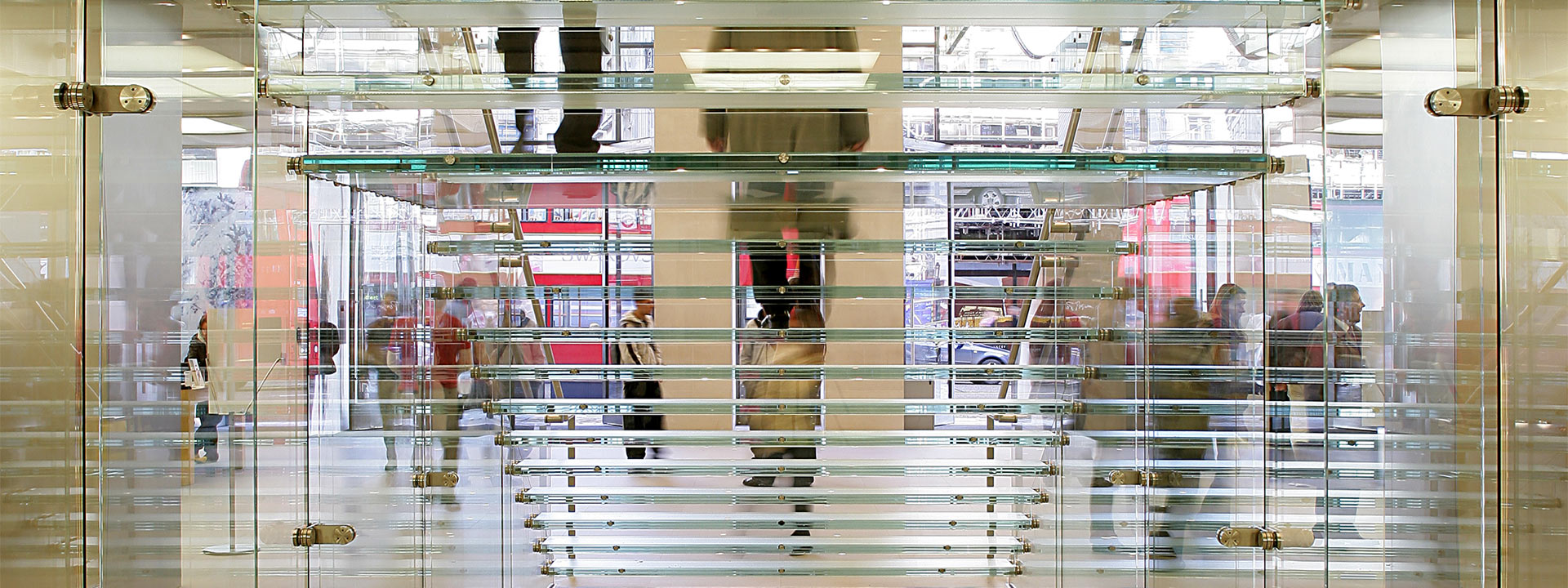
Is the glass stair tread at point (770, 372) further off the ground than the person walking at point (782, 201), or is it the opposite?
the person walking at point (782, 201)

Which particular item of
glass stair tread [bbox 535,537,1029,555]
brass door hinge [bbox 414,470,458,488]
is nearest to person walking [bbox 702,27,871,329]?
glass stair tread [bbox 535,537,1029,555]

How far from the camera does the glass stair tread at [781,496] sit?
7.96ft

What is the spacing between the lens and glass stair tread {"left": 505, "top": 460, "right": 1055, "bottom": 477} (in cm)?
243

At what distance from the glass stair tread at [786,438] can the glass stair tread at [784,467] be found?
0.05m

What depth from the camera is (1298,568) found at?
2.04 m

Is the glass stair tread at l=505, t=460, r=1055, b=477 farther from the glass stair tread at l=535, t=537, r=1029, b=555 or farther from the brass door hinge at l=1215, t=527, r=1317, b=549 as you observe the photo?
the brass door hinge at l=1215, t=527, r=1317, b=549

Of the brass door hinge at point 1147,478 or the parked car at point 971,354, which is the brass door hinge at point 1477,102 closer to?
the brass door hinge at point 1147,478

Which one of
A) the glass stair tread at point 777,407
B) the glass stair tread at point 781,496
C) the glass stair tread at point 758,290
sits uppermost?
the glass stair tread at point 758,290

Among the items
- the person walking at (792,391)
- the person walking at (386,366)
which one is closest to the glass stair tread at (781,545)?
the person walking at (792,391)

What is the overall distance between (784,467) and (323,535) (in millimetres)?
1065

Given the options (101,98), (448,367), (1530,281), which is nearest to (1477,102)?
(1530,281)

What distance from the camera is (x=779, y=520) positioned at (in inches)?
100

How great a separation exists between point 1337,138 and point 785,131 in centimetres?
132

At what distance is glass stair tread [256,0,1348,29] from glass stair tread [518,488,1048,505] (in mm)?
1131
